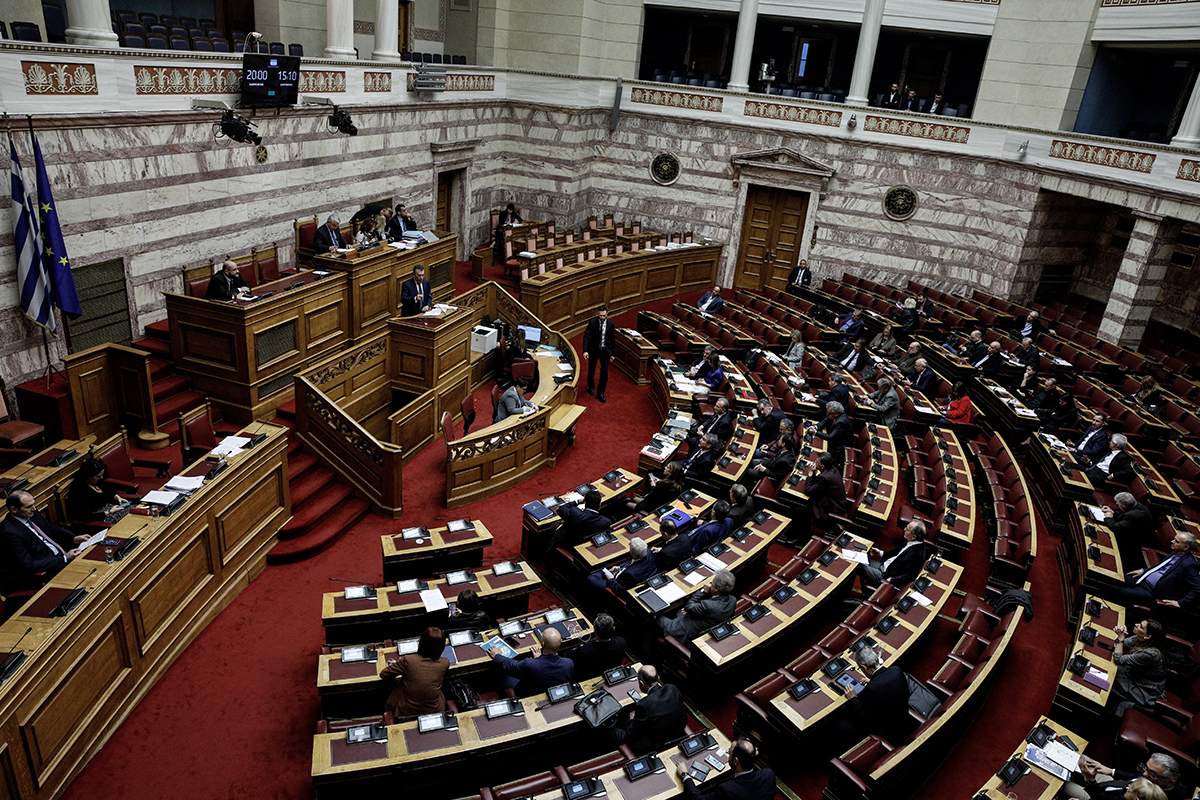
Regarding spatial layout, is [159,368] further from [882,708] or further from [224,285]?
[882,708]

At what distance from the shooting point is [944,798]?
6113 mm

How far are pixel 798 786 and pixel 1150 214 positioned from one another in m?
13.3

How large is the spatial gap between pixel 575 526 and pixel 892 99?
51.6 ft

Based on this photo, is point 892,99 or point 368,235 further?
point 892,99

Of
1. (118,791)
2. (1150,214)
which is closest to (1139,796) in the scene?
(118,791)

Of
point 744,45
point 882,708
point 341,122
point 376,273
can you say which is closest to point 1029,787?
point 882,708

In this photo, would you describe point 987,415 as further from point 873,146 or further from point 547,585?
point 547,585

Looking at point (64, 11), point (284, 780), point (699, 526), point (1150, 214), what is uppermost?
point (64, 11)

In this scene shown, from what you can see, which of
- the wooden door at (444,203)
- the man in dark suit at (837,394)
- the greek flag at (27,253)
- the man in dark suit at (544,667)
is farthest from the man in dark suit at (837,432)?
the wooden door at (444,203)

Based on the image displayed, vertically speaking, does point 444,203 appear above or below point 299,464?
above

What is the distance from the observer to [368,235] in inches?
472

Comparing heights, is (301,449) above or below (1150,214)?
Result: below

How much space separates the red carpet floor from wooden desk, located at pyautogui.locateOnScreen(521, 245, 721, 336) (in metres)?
6.59

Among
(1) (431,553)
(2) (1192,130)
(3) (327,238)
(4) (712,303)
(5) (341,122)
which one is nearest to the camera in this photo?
(1) (431,553)
